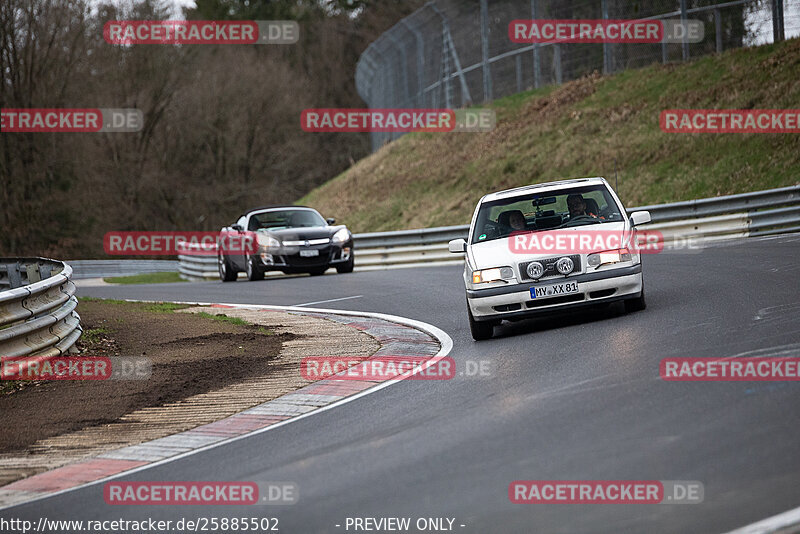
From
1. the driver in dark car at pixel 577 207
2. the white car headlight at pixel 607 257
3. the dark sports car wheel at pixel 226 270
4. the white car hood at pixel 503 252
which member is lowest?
the dark sports car wheel at pixel 226 270

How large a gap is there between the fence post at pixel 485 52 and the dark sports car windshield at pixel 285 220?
43.0 feet

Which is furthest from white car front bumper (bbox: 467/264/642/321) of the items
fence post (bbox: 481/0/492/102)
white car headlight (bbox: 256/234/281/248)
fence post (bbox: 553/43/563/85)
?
fence post (bbox: 481/0/492/102)

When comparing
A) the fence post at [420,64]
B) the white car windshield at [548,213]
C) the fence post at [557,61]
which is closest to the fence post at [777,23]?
the fence post at [557,61]

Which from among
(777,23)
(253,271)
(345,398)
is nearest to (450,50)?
(777,23)

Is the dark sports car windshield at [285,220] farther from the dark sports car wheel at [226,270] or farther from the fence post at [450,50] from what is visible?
the fence post at [450,50]

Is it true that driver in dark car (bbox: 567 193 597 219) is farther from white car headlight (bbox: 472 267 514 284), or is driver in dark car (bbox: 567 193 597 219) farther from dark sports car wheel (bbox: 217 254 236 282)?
dark sports car wheel (bbox: 217 254 236 282)

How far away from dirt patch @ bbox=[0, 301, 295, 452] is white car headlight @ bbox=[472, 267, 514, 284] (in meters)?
2.17

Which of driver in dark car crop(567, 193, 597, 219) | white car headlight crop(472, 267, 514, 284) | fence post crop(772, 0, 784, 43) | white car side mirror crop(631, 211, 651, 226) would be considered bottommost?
white car headlight crop(472, 267, 514, 284)

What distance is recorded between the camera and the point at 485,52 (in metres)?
34.5

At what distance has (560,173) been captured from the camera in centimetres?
3012

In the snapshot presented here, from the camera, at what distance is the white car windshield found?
37.0ft

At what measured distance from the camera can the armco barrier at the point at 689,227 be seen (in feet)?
65.6

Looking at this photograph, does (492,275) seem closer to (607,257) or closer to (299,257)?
(607,257)

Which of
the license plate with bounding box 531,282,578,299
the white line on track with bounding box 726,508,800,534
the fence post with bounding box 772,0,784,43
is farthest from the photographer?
the fence post with bounding box 772,0,784,43
